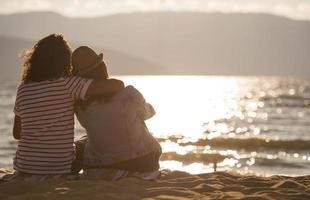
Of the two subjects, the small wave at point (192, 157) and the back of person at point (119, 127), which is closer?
the back of person at point (119, 127)

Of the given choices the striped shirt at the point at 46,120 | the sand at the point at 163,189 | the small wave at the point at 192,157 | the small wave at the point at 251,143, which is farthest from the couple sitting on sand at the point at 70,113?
the small wave at the point at 251,143

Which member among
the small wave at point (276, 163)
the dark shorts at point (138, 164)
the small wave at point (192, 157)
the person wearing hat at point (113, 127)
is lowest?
the small wave at point (276, 163)

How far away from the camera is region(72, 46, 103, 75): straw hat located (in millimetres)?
6637

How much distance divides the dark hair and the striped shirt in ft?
0.29

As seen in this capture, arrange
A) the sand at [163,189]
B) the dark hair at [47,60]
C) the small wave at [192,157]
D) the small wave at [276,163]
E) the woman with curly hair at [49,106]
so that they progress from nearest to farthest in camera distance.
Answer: the sand at [163,189], the dark hair at [47,60], the woman with curly hair at [49,106], the small wave at [276,163], the small wave at [192,157]

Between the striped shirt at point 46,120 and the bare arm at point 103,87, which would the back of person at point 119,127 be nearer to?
the bare arm at point 103,87

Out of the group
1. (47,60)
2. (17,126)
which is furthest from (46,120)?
(47,60)

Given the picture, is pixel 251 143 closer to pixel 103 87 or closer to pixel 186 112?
pixel 103 87

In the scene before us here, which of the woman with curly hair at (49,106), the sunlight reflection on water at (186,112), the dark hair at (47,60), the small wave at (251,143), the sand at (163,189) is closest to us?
the sand at (163,189)

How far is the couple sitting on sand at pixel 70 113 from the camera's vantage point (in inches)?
259

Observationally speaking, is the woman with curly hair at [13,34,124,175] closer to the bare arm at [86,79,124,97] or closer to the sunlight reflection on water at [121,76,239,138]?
the bare arm at [86,79,124,97]

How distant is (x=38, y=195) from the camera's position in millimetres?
6008

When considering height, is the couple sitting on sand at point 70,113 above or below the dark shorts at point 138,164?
above

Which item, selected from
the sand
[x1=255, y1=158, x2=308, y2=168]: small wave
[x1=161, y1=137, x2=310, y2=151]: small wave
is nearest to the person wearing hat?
the sand
